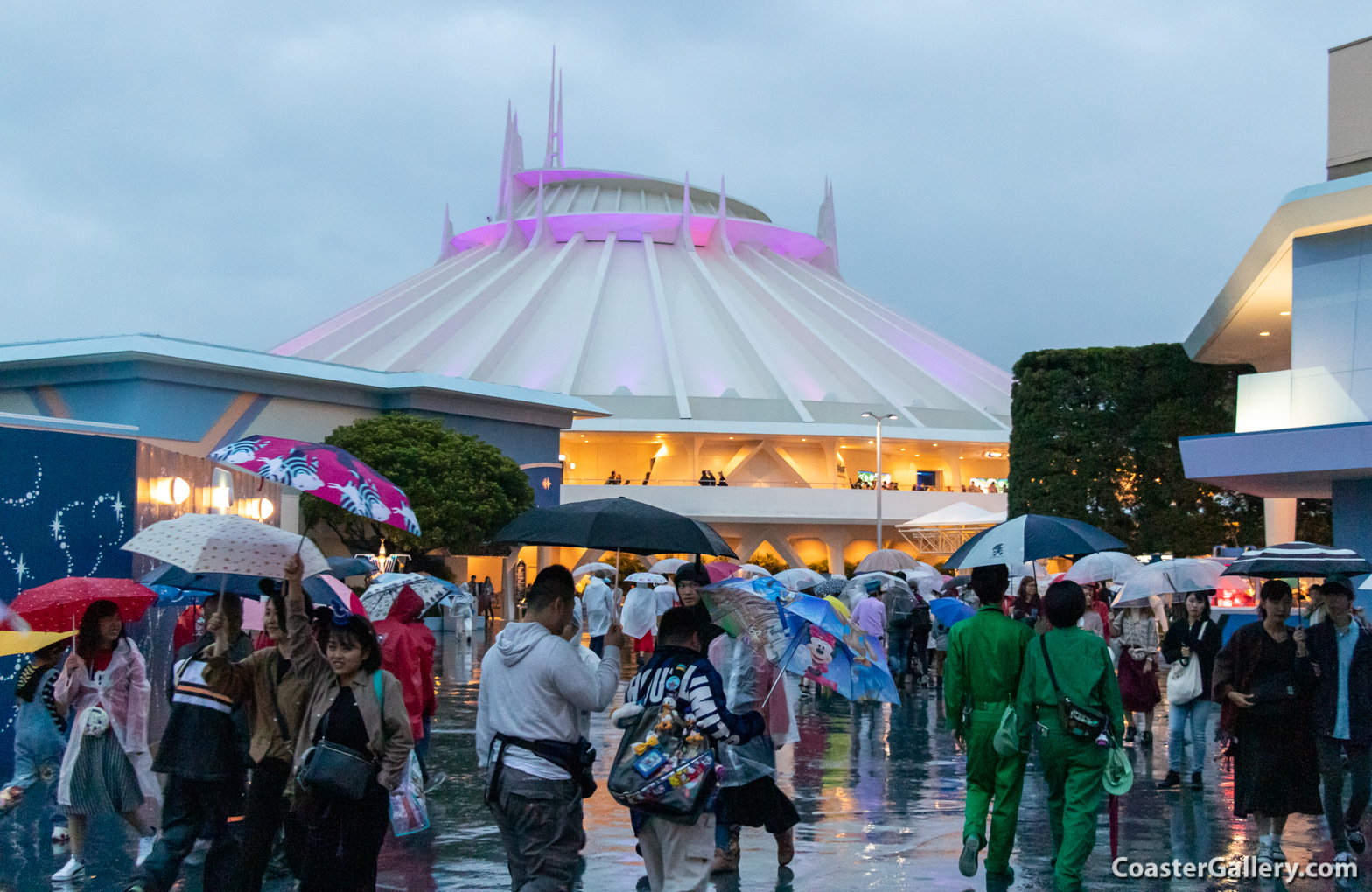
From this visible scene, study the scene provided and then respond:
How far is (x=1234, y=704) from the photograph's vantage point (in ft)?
22.5

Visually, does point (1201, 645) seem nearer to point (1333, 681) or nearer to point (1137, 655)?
point (1137, 655)

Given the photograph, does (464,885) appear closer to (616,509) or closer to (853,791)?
(616,509)

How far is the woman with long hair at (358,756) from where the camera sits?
15.7ft

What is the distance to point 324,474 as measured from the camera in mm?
5320

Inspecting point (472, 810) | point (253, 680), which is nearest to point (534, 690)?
point (253, 680)

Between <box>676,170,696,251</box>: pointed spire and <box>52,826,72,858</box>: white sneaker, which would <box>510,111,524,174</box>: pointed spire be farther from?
<box>52,826,72,858</box>: white sneaker

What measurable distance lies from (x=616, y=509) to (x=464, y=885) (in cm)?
205

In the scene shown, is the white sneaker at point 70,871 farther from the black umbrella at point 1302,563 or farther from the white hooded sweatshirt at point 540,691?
the black umbrella at point 1302,563

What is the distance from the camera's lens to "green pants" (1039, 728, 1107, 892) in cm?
595

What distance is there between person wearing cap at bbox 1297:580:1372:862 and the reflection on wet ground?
0.35 m

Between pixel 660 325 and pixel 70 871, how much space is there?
154ft

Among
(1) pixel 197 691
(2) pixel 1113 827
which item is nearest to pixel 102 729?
(1) pixel 197 691

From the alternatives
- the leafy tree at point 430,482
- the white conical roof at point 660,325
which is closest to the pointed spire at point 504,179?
the white conical roof at point 660,325

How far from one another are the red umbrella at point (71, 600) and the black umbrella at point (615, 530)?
2332 millimetres
